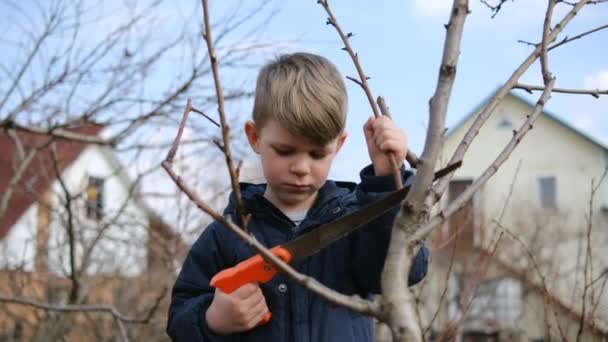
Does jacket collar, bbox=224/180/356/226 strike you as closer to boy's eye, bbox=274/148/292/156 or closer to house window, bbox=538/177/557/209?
boy's eye, bbox=274/148/292/156

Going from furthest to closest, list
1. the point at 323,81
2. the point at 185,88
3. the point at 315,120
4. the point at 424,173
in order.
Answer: the point at 185,88
the point at 323,81
the point at 315,120
the point at 424,173

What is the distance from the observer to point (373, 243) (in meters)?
1.73

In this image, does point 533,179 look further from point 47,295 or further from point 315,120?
point 315,120

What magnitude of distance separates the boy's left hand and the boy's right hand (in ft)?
1.21

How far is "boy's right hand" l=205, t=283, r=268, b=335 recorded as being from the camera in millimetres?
1602

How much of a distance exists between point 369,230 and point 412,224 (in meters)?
0.51

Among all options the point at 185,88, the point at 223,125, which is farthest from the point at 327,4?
the point at 185,88

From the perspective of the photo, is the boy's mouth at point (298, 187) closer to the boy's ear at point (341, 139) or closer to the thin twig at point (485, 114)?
the boy's ear at point (341, 139)

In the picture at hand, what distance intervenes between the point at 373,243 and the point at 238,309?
0.34m

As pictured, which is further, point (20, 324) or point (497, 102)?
point (20, 324)


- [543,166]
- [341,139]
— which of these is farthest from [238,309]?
[543,166]

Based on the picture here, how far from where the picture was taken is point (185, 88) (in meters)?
4.91

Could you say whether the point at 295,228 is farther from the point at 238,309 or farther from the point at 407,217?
the point at 407,217

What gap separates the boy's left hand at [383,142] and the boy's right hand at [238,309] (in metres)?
0.37
